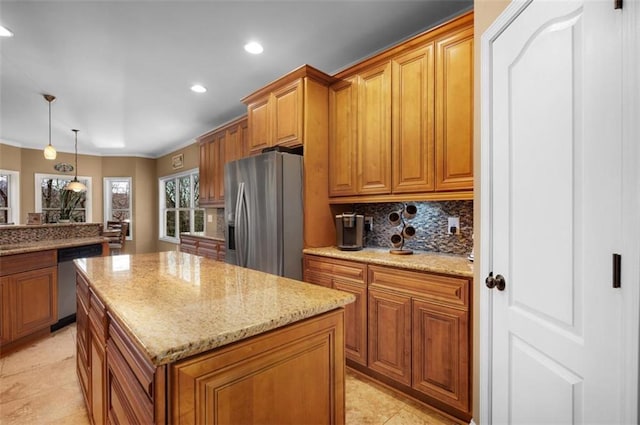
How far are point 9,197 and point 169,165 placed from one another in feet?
9.49

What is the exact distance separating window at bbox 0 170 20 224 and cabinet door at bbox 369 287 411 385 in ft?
24.0

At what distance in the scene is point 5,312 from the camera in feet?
8.66

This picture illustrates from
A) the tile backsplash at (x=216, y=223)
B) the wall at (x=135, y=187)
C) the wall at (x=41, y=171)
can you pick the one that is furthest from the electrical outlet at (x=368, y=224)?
the wall at (x=41, y=171)

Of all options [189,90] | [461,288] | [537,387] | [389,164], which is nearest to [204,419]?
[537,387]

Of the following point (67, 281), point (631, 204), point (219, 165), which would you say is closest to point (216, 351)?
point (631, 204)

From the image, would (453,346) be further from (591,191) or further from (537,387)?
(591,191)

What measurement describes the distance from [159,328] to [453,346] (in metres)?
1.59

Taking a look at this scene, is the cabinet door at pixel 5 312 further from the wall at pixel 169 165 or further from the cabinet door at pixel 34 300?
the wall at pixel 169 165

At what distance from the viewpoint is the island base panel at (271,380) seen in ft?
2.51

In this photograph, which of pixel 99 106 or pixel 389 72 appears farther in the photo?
pixel 99 106

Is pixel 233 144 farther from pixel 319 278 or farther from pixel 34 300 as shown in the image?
pixel 34 300

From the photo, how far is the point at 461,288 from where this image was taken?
5.60ft

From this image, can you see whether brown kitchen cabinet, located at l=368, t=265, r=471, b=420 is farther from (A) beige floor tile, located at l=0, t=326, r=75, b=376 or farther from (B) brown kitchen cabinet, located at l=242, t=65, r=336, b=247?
(A) beige floor tile, located at l=0, t=326, r=75, b=376

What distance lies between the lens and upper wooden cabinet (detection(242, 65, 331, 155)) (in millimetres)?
2682
